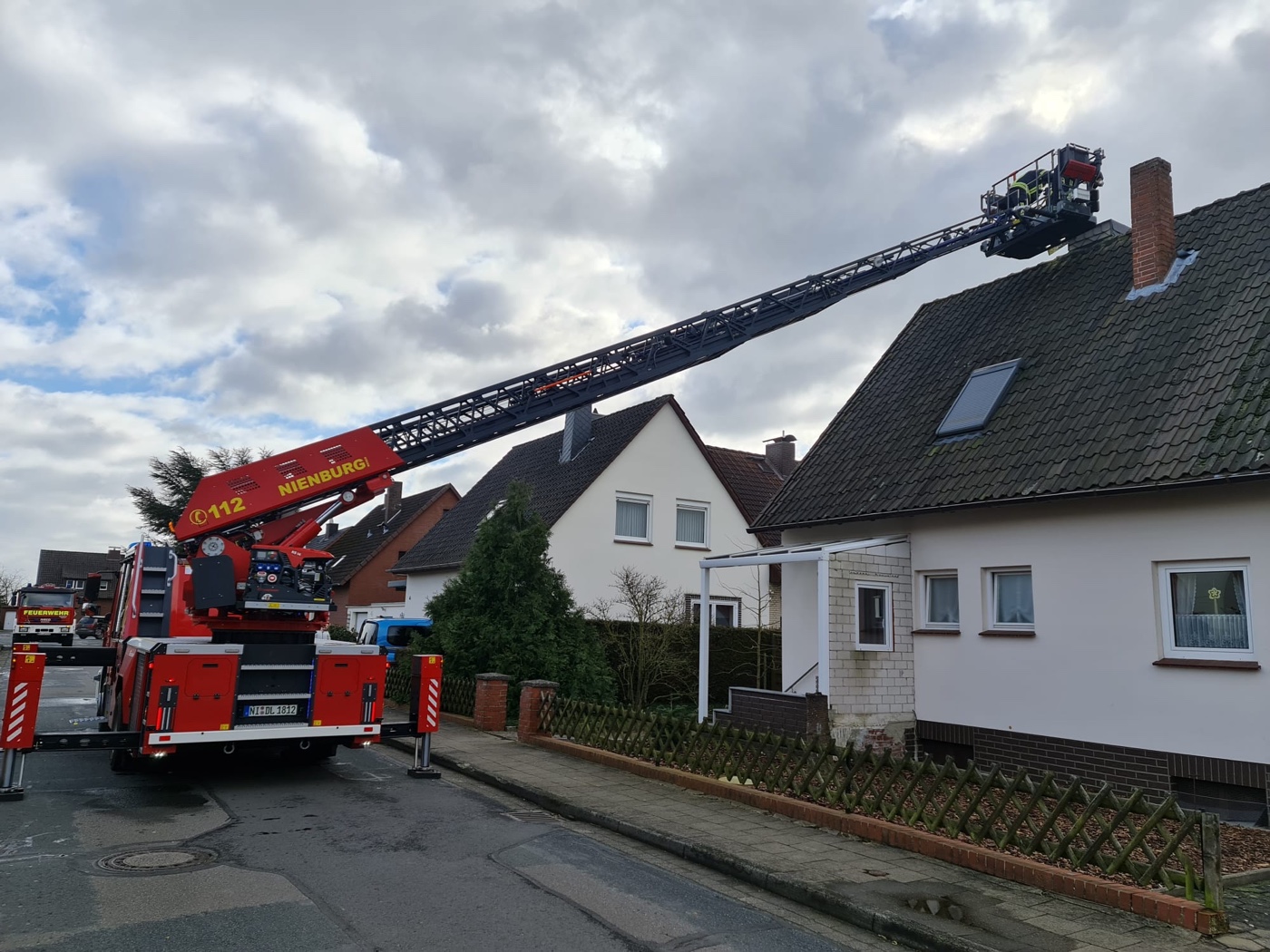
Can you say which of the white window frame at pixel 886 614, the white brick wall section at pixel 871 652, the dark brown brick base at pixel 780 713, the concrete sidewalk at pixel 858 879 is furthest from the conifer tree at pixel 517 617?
the white window frame at pixel 886 614

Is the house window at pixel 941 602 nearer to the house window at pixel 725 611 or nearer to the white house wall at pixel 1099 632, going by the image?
the white house wall at pixel 1099 632

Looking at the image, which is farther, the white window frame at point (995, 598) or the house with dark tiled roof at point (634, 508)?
the house with dark tiled roof at point (634, 508)

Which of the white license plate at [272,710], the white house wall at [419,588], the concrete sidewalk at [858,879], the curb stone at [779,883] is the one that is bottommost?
the curb stone at [779,883]

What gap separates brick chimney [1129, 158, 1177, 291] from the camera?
Result: 1252 cm

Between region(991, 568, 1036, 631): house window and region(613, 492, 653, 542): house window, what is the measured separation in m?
13.6

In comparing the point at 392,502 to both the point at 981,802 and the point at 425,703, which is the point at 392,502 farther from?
the point at 981,802

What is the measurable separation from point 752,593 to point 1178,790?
1660cm

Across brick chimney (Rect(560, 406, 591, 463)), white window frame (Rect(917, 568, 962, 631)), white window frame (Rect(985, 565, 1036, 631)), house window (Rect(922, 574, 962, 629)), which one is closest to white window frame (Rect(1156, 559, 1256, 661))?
white window frame (Rect(985, 565, 1036, 631))

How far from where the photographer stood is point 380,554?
42406 mm

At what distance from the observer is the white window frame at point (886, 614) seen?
12.0 metres

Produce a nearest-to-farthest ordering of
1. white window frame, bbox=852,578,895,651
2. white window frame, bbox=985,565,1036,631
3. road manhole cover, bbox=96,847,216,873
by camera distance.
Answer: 1. road manhole cover, bbox=96,847,216,873
2. white window frame, bbox=985,565,1036,631
3. white window frame, bbox=852,578,895,651

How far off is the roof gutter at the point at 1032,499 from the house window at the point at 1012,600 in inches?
37.3

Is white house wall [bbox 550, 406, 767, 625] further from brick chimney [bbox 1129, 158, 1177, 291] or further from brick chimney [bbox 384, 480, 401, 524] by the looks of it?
brick chimney [bbox 384, 480, 401, 524]

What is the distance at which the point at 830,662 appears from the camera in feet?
38.5
